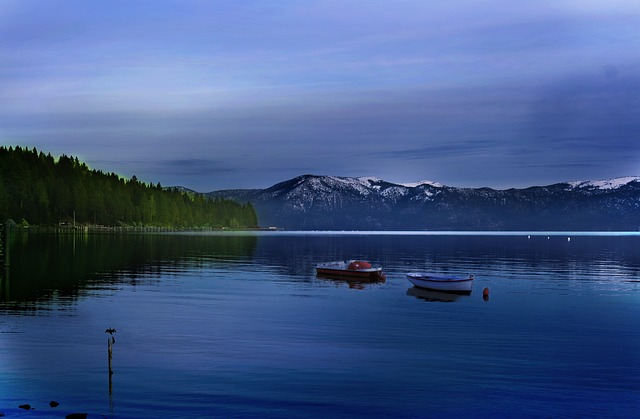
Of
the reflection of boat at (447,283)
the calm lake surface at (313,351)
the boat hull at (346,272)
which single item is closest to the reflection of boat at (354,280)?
the boat hull at (346,272)

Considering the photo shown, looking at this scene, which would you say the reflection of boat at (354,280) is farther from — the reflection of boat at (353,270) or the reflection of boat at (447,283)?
the reflection of boat at (447,283)

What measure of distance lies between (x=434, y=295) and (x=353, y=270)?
72.1 ft

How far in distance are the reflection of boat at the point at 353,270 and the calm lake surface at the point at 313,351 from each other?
1477 cm

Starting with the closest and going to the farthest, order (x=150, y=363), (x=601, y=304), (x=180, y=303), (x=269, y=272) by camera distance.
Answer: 1. (x=150, y=363)
2. (x=180, y=303)
3. (x=601, y=304)
4. (x=269, y=272)

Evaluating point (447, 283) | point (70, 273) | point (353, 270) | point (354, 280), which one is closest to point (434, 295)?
point (447, 283)

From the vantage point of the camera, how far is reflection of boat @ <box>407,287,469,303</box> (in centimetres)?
6933

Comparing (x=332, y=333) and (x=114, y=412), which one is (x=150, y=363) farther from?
(x=332, y=333)

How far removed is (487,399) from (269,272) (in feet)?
242

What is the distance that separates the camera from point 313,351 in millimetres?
39125

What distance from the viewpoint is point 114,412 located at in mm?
26984

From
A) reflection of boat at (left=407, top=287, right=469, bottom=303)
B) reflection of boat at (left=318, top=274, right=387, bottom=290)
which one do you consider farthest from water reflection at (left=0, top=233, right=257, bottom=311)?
reflection of boat at (left=407, top=287, right=469, bottom=303)

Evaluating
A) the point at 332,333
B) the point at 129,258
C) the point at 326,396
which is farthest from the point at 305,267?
the point at 326,396

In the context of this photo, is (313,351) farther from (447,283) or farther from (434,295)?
(447,283)

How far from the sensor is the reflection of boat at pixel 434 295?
Answer: 69331mm
